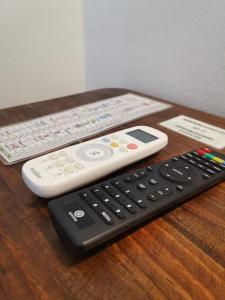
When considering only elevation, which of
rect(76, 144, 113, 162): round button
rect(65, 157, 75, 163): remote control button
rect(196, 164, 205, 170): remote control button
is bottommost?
rect(196, 164, 205, 170): remote control button

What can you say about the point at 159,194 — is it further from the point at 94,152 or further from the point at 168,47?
the point at 168,47

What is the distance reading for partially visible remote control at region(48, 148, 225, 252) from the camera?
0.71 ft

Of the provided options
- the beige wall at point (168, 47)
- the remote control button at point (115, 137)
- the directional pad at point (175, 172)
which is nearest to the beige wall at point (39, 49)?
the beige wall at point (168, 47)

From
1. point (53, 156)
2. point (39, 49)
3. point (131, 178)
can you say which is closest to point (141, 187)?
point (131, 178)

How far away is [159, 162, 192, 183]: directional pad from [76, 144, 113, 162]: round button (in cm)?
7

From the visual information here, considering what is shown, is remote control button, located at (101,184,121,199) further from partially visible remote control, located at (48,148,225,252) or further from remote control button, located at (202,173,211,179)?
remote control button, located at (202,173,211,179)

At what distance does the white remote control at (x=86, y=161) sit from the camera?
27 cm

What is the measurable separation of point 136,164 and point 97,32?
670 millimetres

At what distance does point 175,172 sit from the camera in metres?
0.30

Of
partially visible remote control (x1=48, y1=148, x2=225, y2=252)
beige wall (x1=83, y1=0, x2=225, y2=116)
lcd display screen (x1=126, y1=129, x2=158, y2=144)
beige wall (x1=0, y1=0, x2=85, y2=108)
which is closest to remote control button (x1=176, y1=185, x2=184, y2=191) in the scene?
partially visible remote control (x1=48, y1=148, x2=225, y2=252)

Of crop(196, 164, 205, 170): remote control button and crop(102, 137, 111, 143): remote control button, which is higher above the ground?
crop(102, 137, 111, 143): remote control button

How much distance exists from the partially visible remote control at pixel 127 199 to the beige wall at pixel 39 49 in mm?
728

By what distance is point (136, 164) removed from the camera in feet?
1.15

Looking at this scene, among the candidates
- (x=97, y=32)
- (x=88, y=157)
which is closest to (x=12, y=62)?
(x=97, y=32)
